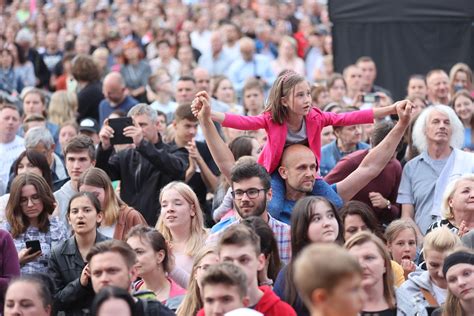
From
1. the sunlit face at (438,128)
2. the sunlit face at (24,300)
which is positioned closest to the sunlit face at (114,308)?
the sunlit face at (24,300)

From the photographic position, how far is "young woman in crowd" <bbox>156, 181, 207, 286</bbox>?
9156 mm

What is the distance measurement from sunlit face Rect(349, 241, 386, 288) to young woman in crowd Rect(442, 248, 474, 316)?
470 millimetres

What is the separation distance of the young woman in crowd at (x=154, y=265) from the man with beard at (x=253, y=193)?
37cm

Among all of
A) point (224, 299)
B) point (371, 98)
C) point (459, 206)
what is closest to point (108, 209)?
point (459, 206)

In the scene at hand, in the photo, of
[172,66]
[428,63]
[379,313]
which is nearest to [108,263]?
[379,313]

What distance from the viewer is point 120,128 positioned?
37.1 feet

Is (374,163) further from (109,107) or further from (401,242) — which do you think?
(109,107)

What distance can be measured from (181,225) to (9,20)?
60.3 feet

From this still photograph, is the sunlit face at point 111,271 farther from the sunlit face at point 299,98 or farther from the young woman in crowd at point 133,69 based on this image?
the young woman in crowd at point 133,69

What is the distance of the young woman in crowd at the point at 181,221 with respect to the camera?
9.16 metres

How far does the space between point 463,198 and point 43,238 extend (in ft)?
10.5

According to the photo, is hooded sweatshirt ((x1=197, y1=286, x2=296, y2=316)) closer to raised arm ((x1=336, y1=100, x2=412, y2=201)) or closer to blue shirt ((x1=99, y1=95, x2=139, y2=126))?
raised arm ((x1=336, y1=100, x2=412, y2=201))

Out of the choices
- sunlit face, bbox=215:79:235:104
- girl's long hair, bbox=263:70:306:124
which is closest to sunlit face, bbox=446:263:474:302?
girl's long hair, bbox=263:70:306:124

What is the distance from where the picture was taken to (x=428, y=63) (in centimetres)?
1672
